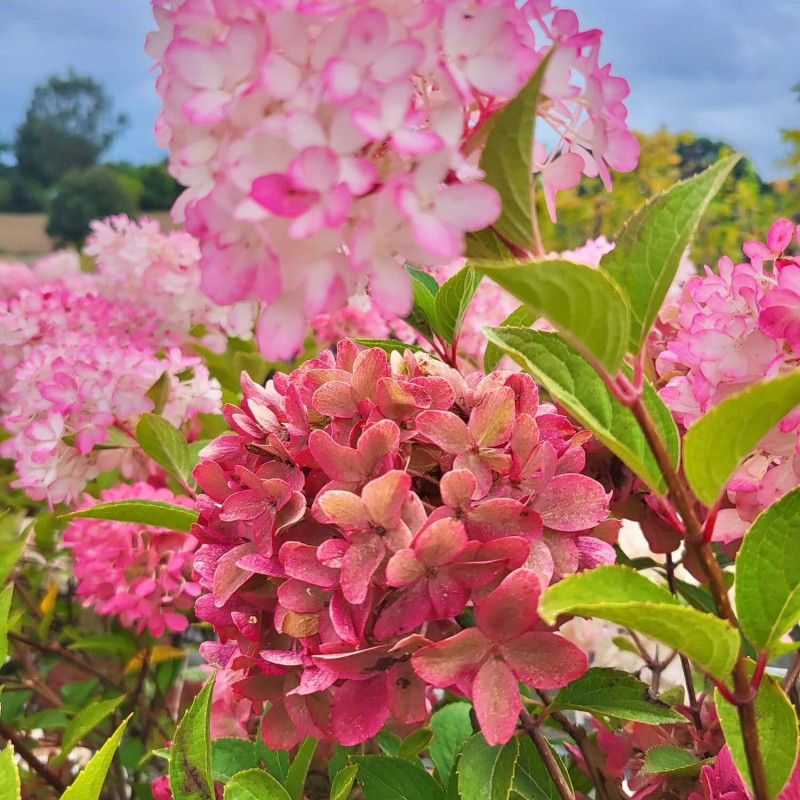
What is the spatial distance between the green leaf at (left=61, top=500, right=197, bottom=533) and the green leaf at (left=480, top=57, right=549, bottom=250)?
1.07 ft

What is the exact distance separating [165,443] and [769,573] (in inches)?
17.4

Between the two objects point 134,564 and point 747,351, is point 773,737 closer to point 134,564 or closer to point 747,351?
point 747,351

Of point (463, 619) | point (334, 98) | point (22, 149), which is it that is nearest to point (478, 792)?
point (463, 619)

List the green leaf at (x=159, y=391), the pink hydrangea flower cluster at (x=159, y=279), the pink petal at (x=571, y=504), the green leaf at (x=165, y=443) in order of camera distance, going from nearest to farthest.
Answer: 1. the pink petal at (x=571, y=504)
2. the green leaf at (x=165, y=443)
3. the green leaf at (x=159, y=391)
4. the pink hydrangea flower cluster at (x=159, y=279)

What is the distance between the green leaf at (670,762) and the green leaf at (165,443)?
1.28 feet

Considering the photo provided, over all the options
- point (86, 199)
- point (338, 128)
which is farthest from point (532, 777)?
point (86, 199)

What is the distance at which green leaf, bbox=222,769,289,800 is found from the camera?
39cm

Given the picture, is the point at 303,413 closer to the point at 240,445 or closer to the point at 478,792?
the point at 240,445

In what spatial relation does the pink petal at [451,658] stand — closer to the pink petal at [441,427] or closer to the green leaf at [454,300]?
the pink petal at [441,427]

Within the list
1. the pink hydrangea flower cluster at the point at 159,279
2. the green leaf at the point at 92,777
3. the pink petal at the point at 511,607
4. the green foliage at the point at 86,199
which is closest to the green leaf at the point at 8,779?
the green leaf at the point at 92,777

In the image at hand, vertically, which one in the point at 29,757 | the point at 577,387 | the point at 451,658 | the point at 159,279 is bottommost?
the point at 29,757

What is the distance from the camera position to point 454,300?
0.50 m

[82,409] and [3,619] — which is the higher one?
[82,409]

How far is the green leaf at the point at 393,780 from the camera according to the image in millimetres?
433
